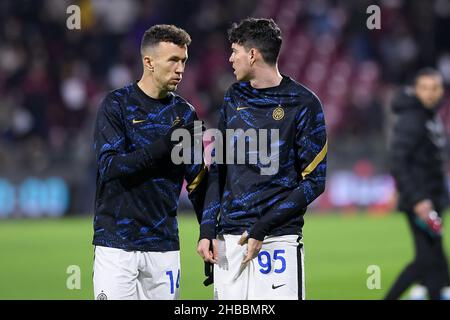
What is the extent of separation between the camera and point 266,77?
5648mm

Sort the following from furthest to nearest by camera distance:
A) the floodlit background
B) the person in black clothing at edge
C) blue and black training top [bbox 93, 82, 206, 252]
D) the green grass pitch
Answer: the floodlit background < the green grass pitch < the person in black clothing at edge < blue and black training top [bbox 93, 82, 206, 252]

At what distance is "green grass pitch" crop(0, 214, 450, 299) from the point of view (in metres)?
10.1

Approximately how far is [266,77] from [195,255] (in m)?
7.72

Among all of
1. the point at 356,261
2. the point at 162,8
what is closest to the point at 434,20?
the point at 162,8

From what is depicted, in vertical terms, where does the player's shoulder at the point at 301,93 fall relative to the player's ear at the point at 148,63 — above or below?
below

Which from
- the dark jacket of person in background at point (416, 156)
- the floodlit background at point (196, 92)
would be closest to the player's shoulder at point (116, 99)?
the dark jacket of person in background at point (416, 156)

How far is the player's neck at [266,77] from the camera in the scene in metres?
5.64

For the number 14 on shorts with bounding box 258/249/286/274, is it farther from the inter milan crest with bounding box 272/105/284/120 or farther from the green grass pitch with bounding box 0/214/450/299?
the green grass pitch with bounding box 0/214/450/299

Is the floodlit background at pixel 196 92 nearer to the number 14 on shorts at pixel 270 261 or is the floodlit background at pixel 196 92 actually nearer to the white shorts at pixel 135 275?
the white shorts at pixel 135 275

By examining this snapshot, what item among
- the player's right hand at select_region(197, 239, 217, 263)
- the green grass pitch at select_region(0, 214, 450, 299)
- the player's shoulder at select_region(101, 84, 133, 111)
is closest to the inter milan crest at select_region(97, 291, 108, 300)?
the player's right hand at select_region(197, 239, 217, 263)

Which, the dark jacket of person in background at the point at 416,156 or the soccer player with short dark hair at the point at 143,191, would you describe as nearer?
the soccer player with short dark hair at the point at 143,191

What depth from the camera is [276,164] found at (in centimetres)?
559

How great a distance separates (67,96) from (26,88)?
0.78 meters

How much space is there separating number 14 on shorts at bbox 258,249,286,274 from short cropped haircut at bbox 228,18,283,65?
3.45 ft
